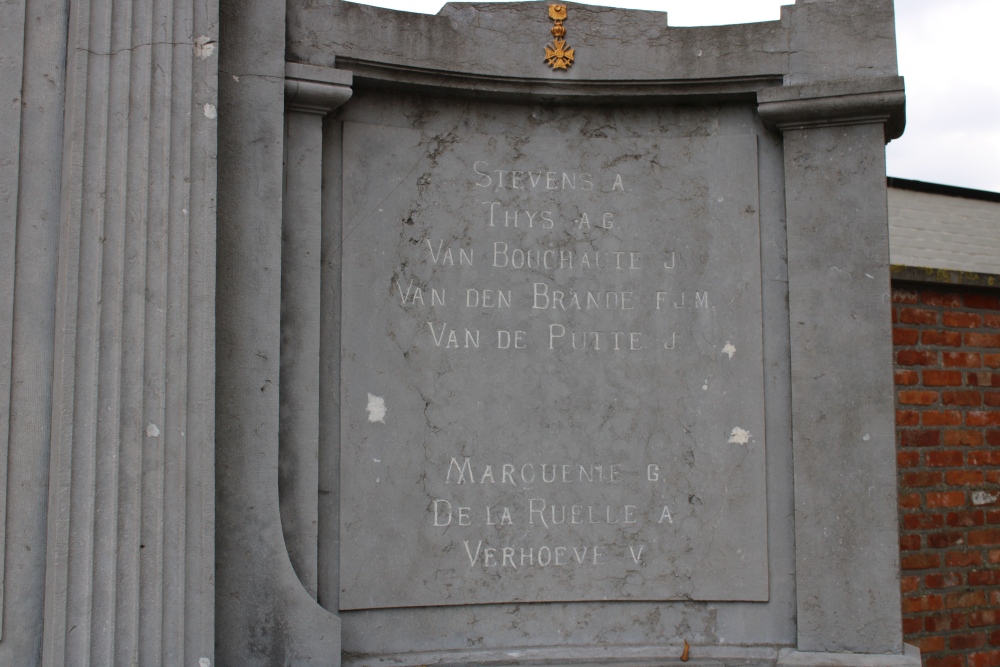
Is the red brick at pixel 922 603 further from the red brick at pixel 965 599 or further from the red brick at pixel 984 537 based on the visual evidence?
the red brick at pixel 984 537

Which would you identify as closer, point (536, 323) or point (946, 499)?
point (536, 323)

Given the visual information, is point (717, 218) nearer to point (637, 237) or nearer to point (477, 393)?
point (637, 237)

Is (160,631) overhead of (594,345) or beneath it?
beneath

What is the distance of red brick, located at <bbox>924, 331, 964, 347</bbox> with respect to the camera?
17.1 feet

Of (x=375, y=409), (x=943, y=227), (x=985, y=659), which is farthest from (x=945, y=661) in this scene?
(x=943, y=227)

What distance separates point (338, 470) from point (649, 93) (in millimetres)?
2105

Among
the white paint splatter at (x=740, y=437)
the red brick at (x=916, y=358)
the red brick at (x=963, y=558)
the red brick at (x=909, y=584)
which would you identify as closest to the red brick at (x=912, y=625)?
the red brick at (x=909, y=584)

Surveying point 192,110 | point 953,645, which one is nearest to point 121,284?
point 192,110

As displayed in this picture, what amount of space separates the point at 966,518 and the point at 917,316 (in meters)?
1.22

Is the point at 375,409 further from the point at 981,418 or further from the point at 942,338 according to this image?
the point at 981,418

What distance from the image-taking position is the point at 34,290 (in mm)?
2887

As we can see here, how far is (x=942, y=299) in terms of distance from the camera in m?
5.32

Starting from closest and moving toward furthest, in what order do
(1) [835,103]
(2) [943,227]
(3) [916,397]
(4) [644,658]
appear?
(4) [644,658]
(1) [835,103]
(3) [916,397]
(2) [943,227]

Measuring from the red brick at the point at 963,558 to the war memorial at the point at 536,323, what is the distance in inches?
73.1
